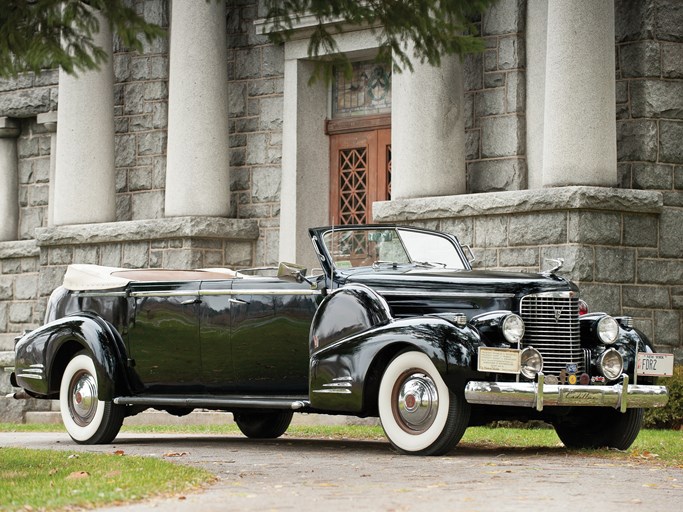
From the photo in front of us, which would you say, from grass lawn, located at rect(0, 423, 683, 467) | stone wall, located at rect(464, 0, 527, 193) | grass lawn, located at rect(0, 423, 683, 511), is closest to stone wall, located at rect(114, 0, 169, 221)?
grass lawn, located at rect(0, 423, 683, 467)

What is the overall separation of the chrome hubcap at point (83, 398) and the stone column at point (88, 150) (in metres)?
7.84

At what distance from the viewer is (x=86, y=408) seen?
12.5 meters

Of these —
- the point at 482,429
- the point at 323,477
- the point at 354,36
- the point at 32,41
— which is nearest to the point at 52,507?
the point at 323,477

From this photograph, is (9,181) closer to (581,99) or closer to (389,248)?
(581,99)

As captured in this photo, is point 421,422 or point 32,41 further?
point 421,422

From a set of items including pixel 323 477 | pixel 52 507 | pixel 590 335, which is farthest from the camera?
pixel 590 335

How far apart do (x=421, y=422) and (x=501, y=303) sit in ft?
3.64

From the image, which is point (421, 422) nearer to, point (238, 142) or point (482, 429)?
point (482, 429)

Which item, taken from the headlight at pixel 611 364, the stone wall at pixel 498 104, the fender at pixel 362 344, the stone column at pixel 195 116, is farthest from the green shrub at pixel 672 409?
the stone column at pixel 195 116

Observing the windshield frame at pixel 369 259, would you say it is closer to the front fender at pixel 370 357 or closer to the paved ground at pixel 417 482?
the front fender at pixel 370 357

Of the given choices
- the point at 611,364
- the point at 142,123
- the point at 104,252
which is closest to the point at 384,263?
the point at 611,364

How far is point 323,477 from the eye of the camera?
28.3 feet

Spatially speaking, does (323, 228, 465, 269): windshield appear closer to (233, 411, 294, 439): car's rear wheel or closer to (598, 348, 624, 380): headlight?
(598, 348, 624, 380): headlight

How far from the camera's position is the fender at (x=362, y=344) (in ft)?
32.3
